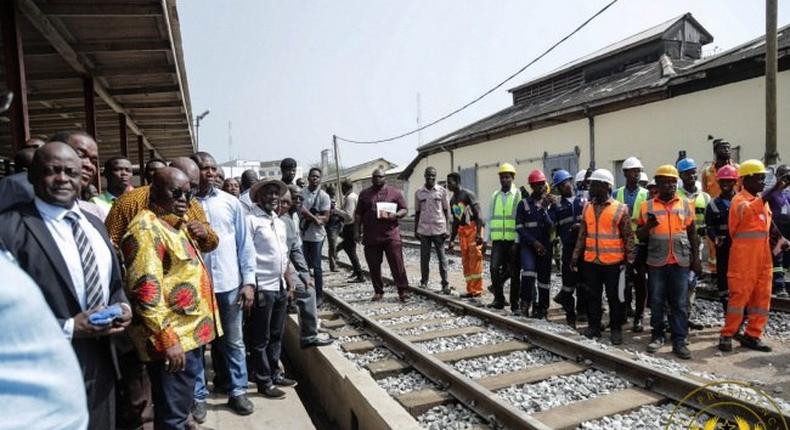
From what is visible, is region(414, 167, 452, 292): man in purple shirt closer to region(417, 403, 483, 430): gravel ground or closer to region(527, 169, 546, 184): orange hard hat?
Answer: region(527, 169, 546, 184): orange hard hat

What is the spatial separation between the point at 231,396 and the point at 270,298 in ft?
2.71

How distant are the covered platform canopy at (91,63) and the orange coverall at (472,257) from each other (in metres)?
4.92

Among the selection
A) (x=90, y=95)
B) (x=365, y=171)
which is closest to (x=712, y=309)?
(x=90, y=95)

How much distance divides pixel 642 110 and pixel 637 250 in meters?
9.49

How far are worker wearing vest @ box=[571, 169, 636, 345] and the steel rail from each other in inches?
83.9

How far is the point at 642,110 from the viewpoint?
14211mm

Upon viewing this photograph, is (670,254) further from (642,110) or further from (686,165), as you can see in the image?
(642,110)

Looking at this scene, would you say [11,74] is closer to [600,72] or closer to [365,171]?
[600,72]

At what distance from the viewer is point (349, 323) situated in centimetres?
686

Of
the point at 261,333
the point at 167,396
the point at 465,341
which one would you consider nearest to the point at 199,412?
the point at 261,333

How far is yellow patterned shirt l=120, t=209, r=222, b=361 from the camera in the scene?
8.61ft

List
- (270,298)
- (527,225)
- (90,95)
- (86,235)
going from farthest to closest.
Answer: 1. (90,95)
2. (527,225)
3. (270,298)
4. (86,235)

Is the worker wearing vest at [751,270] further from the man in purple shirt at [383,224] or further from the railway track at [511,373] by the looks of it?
the man in purple shirt at [383,224]

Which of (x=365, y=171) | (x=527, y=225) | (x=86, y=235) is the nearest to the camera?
(x=86, y=235)
